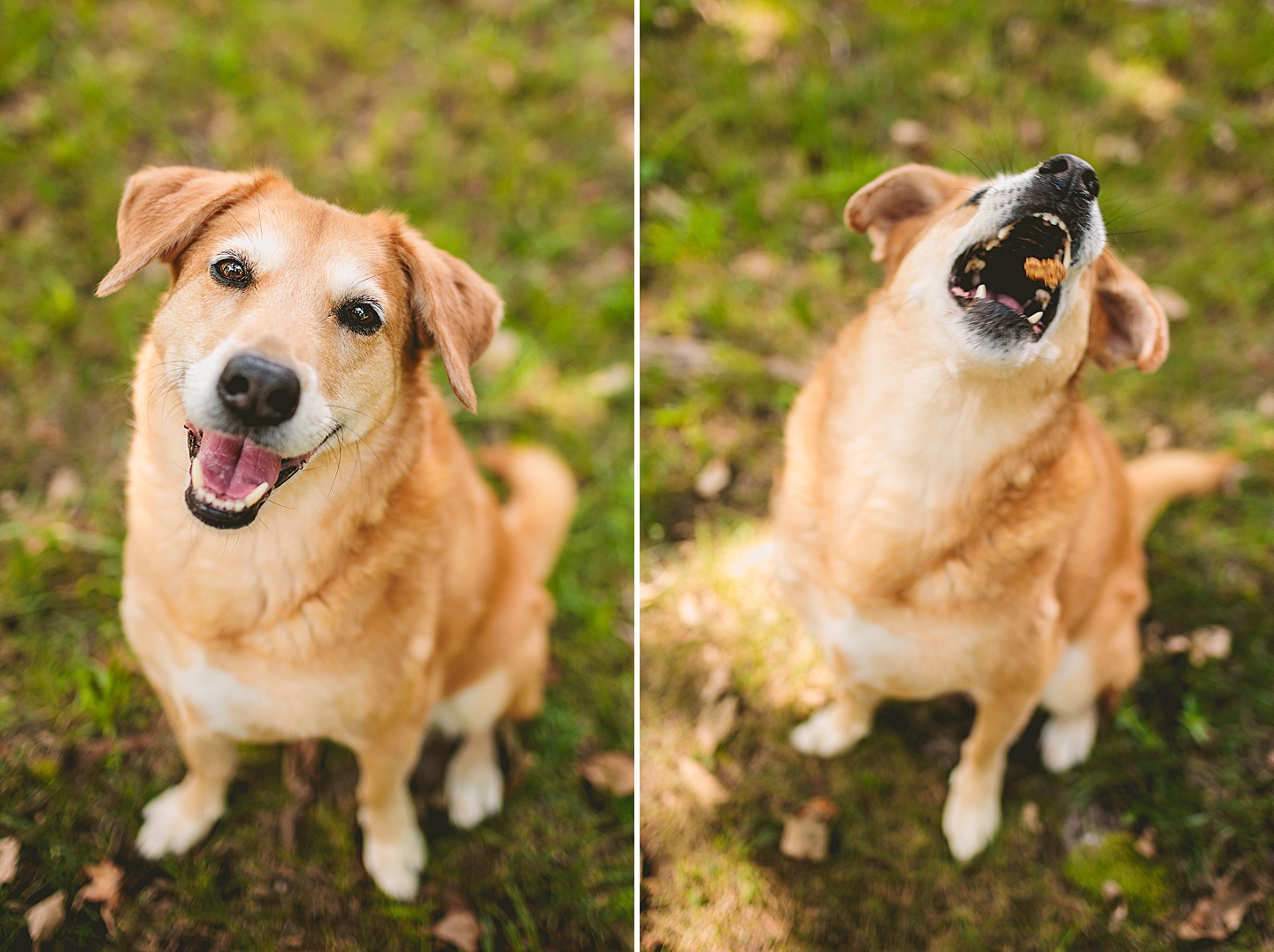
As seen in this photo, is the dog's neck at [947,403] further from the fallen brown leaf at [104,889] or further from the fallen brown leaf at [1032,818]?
the fallen brown leaf at [104,889]

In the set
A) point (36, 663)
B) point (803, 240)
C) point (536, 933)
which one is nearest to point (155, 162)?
point (36, 663)

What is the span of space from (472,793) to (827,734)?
148cm

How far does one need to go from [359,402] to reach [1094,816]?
10.9ft

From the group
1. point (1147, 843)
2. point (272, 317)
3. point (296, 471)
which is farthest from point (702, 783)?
point (272, 317)

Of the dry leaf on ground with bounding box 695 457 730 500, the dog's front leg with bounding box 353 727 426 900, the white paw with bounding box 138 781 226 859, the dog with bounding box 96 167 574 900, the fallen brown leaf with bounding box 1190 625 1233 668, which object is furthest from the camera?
the dry leaf on ground with bounding box 695 457 730 500

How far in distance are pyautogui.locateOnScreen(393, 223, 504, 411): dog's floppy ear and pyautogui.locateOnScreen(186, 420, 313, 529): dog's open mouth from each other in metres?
0.46

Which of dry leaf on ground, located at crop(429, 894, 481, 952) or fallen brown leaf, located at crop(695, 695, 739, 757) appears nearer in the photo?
dry leaf on ground, located at crop(429, 894, 481, 952)

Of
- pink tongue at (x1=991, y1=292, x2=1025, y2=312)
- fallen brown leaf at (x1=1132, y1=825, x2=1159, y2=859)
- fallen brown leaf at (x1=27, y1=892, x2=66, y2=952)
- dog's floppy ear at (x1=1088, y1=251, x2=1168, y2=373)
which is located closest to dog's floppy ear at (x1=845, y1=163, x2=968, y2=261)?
pink tongue at (x1=991, y1=292, x2=1025, y2=312)

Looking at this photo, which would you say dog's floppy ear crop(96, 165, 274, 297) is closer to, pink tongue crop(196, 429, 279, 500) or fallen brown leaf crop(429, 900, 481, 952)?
pink tongue crop(196, 429, 279, 500)

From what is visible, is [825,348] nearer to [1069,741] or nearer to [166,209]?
[1069,741]

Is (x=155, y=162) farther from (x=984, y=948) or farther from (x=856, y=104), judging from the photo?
(x=984, y=948)

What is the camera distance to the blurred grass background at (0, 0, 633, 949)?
10.6 ft

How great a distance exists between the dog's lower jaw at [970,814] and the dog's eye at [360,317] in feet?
8.75

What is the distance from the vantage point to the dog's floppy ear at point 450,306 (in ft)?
7.79
